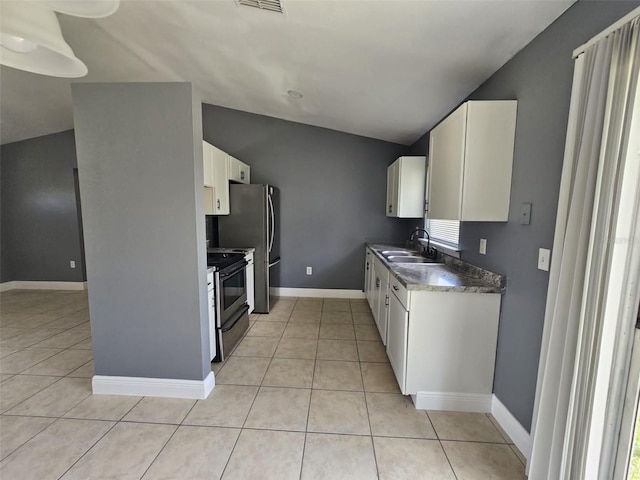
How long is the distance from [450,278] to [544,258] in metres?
0.65

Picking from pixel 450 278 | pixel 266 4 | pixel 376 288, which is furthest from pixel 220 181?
pixel 450 278

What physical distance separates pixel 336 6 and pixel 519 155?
1.39m

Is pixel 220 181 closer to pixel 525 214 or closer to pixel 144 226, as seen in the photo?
pixel 144 226

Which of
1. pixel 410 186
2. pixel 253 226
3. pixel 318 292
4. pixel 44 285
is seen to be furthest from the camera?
pixel 44 285

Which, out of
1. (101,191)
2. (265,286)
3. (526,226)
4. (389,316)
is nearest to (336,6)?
(526,226)

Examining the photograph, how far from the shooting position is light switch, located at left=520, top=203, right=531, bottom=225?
1.58 metres

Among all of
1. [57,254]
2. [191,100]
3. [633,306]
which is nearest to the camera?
[633,306]

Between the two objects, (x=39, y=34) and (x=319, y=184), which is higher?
(x=39, y=34)

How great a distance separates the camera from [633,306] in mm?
985

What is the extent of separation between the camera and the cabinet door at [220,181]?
2980mm

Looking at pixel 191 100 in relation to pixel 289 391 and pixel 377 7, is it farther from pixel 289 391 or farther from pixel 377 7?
pixel 289 391

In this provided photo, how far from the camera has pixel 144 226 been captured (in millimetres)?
1926

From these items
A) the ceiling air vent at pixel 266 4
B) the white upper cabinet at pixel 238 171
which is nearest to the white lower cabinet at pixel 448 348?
the ceiling air vent at pixel 266 4

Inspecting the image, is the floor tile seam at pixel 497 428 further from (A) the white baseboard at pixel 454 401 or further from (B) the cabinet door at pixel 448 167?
(B) the cabinet door at pixel 448 167
